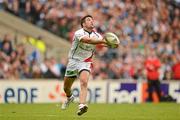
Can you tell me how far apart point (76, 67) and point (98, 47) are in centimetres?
1369

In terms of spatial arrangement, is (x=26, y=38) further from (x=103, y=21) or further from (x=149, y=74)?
(x=149, y=74)

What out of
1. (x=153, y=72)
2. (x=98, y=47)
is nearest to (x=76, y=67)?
(x=153, y=72)

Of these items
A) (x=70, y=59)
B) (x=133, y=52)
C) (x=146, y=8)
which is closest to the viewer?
(x=70, y=59)

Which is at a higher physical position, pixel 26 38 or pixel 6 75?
pixel 26 38

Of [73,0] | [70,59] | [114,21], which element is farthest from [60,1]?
[70,59]

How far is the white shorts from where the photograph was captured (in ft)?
55.2

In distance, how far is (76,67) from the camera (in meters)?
17.0

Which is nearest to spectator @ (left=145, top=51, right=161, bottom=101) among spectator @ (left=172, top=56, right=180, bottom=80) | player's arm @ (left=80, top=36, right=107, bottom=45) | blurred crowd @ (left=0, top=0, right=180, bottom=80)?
blurred crowd @ (left=0, top=0, right=180, bottom=80)

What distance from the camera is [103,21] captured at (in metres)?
32.3

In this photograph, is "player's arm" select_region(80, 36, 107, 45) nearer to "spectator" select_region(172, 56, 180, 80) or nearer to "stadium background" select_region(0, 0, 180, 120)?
"stadium background" select_region(0, 0, 180, 120)

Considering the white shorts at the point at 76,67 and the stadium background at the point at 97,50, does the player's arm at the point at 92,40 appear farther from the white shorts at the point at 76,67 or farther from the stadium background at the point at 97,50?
the stadium background at the point at 97,50

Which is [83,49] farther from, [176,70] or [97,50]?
[97,50]

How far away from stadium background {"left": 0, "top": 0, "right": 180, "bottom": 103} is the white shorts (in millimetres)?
8898

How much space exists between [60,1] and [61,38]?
193 cm
